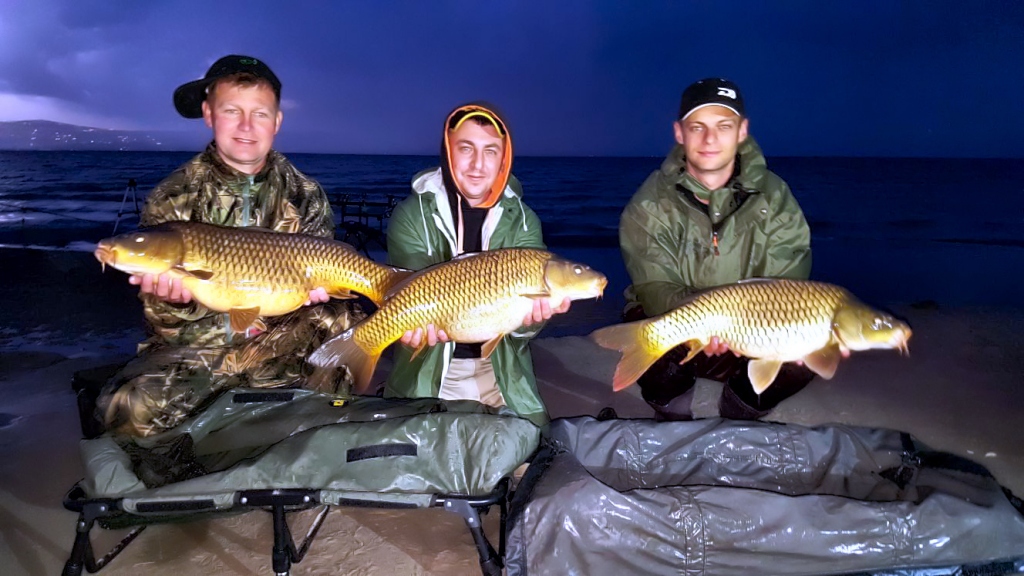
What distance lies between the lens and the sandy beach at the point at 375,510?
5.95 ft

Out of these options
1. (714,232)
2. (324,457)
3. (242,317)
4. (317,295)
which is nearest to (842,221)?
(714,232)

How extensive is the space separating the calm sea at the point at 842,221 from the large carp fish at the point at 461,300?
362 centimetres

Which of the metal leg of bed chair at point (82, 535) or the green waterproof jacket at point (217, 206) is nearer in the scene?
the metal leg of bed chair at point (82, 535)

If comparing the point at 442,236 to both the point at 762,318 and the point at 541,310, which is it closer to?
the point at 541,310

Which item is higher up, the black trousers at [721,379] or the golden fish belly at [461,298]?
the golden fish belly at [461,298]

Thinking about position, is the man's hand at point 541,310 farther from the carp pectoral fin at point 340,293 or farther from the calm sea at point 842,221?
the calm sea at point 842,221

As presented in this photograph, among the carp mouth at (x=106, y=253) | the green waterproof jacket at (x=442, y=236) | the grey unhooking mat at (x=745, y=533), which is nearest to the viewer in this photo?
the grey unhooking mat at (x=745, y=533)

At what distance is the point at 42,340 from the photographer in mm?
4039

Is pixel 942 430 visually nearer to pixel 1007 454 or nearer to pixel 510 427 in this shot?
pixel 1007 454

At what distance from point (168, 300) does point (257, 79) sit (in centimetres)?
86

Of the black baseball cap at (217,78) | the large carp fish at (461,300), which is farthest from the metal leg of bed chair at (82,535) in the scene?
the black baseball cap at (217,78)

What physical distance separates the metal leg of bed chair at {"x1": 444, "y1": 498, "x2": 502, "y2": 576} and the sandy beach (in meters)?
0.36

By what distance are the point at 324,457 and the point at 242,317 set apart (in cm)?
82

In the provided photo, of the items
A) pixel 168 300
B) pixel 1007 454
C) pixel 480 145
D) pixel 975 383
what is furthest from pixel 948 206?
pixel 168 300
